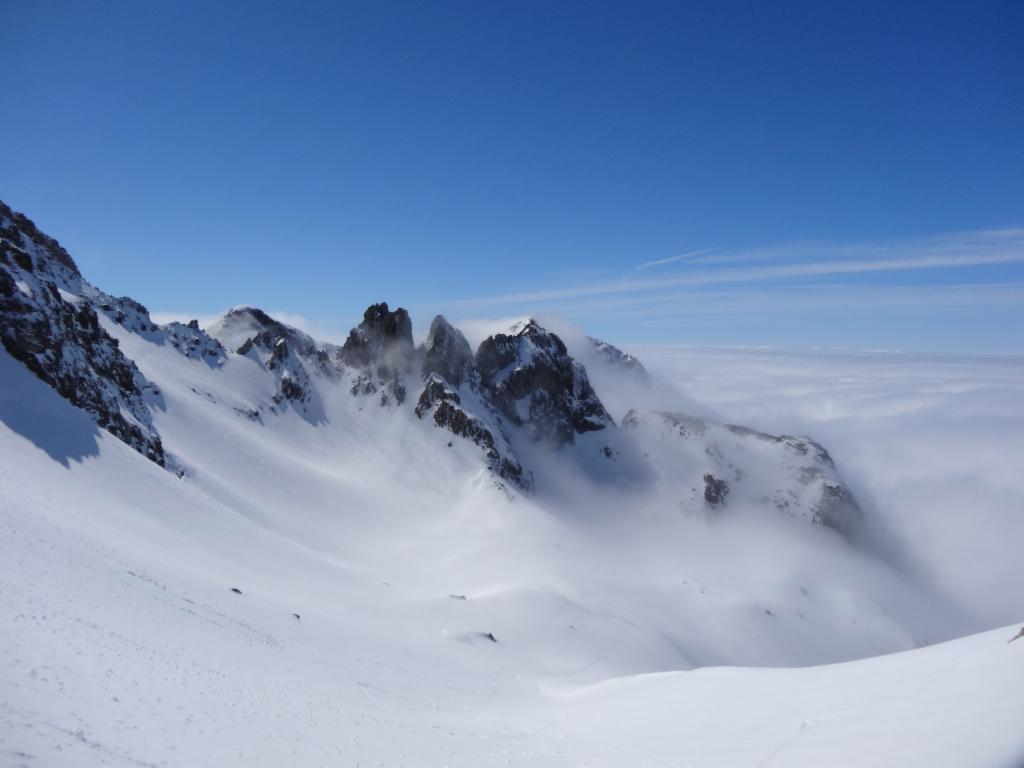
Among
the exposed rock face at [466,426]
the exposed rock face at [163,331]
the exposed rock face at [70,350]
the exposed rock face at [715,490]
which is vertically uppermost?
the exposed rock face at [715,490]

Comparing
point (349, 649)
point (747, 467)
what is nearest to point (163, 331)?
point (349, 649)

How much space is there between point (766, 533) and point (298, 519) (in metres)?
114

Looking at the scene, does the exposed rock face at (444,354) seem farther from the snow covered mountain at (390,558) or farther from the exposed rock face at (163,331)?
the exposed rock face at (163,331)

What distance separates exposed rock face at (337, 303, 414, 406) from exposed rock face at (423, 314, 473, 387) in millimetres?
5390

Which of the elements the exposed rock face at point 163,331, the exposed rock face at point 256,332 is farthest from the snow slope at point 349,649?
the exposed rock face at point 256,332

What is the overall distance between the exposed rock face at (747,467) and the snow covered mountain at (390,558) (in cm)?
92

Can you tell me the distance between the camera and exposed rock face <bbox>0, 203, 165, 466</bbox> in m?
54.7

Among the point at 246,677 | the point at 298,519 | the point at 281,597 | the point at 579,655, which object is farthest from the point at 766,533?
the point at 246,677

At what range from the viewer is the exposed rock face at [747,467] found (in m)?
149

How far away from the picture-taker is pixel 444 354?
14200cm

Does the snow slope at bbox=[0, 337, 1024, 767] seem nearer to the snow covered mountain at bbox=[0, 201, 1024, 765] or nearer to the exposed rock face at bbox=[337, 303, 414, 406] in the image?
the snow covered mountain at bbox=[0, 201, 1024, 765]

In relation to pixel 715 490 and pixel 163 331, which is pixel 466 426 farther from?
pixel 715 490

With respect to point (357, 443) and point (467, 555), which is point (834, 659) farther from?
point (357, 443)

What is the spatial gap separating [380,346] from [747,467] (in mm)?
111001
